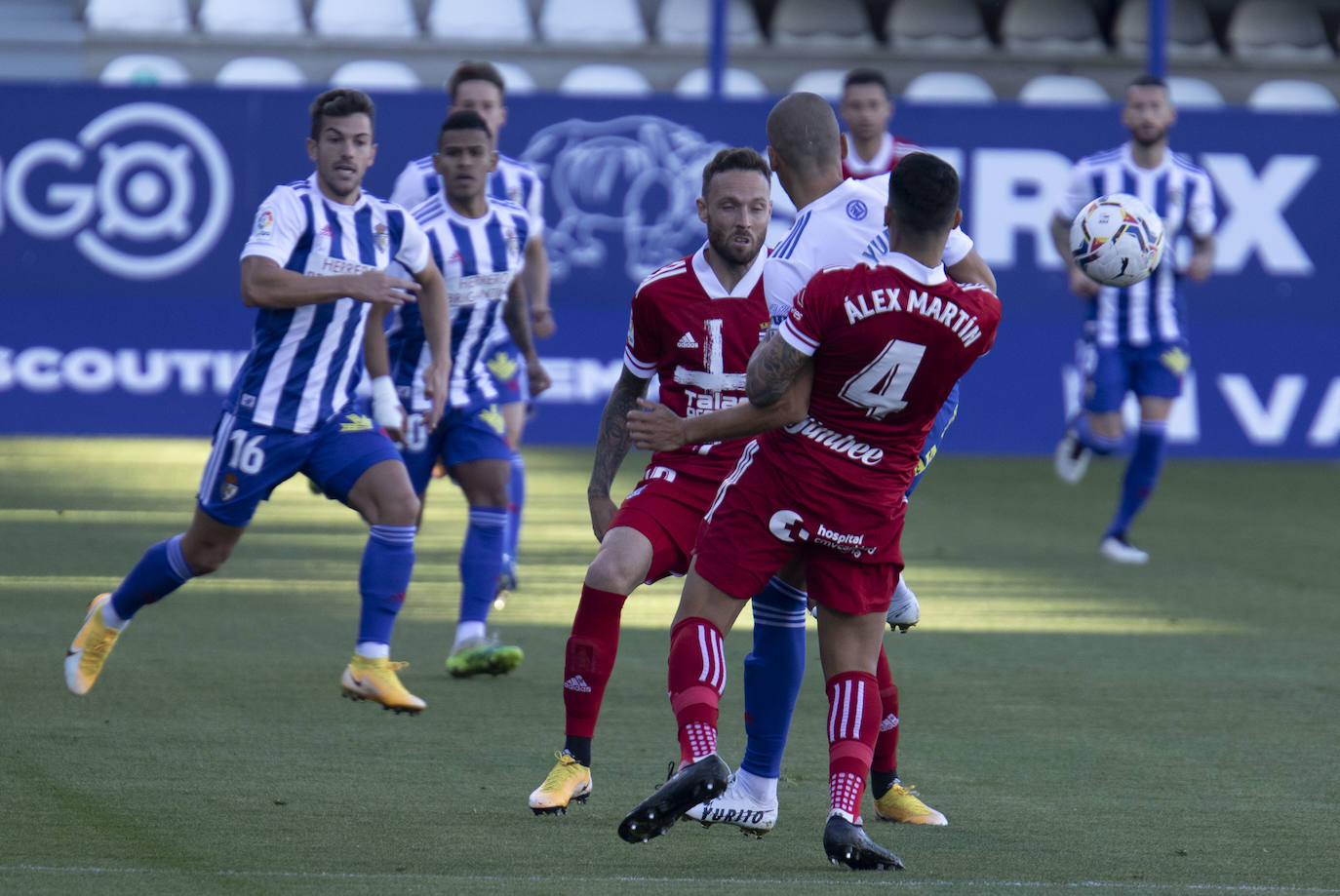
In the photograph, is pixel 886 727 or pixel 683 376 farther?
pixel 683 376

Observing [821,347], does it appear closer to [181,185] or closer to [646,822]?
[646,822]

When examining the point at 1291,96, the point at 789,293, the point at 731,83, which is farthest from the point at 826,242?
the point at 1291,96

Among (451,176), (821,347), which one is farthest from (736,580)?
(451,176)

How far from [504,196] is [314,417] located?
257 centimetres

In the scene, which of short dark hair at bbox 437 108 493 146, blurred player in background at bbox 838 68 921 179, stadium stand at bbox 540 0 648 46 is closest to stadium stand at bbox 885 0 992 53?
stadium stand at bbox 540 0 648 46

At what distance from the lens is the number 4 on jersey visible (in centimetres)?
445

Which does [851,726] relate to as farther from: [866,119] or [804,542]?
[866,119]

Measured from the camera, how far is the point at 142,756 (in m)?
5.50

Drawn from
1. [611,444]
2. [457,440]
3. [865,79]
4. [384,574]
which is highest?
[865,79]

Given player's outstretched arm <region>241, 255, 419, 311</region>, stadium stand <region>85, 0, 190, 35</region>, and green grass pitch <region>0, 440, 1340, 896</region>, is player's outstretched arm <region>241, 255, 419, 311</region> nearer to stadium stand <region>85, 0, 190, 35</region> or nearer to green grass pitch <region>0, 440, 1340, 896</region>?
green grass pitch <region>0, 440, 1340, 896</region>

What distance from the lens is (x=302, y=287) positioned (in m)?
6.22

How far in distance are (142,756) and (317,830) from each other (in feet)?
3.40

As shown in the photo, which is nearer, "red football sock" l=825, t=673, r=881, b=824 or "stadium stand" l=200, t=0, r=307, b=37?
"red football sock" l=825, t=673, r=881, b=824

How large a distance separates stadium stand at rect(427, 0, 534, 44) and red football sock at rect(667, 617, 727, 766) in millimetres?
20273
